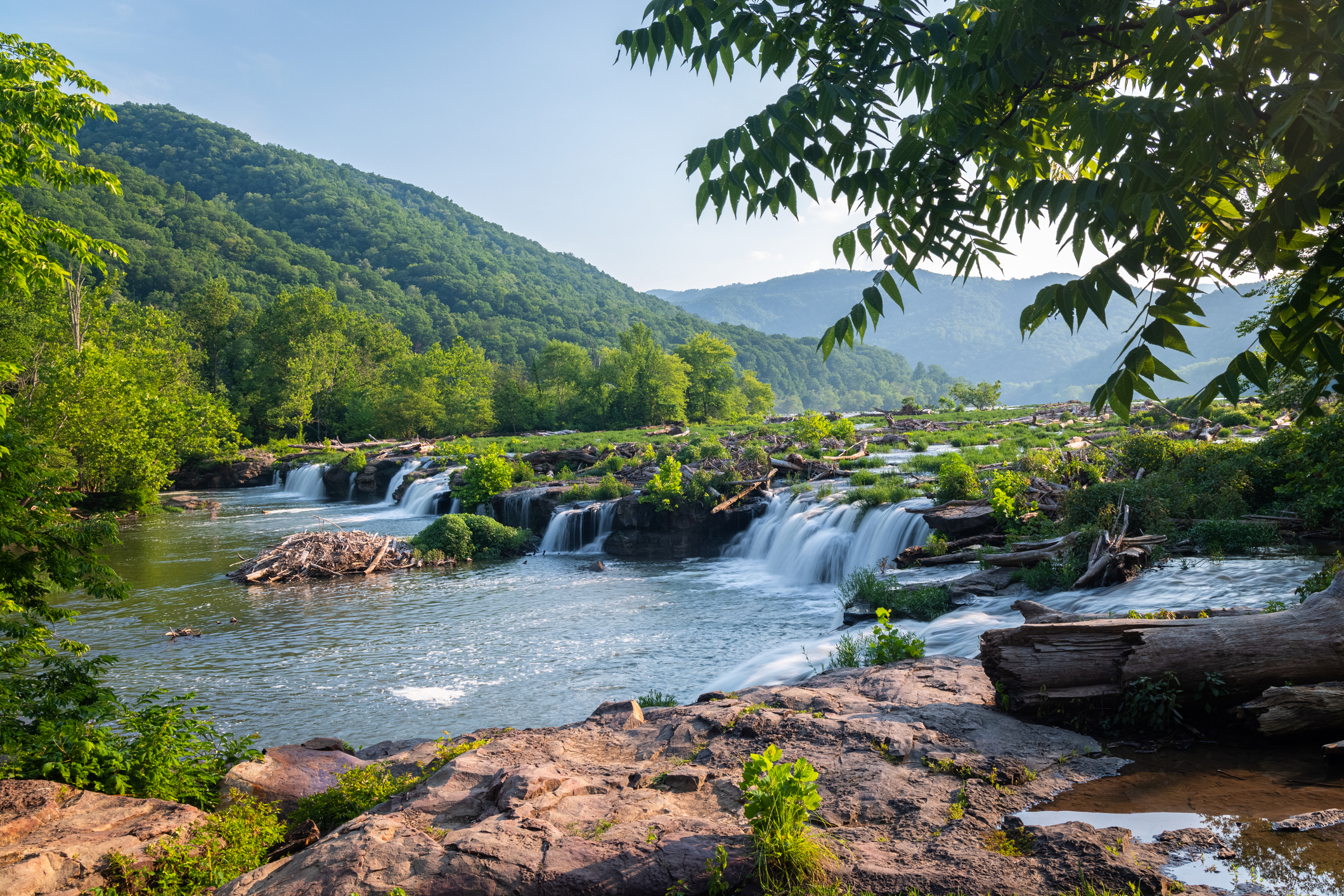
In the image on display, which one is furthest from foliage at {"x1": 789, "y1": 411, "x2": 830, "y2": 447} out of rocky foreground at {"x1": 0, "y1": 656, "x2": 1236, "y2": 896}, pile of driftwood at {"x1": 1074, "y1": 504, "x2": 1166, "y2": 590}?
rocky foreground at {"x1": 0, "y1": 656, "x2": 1236, "y2": 896}

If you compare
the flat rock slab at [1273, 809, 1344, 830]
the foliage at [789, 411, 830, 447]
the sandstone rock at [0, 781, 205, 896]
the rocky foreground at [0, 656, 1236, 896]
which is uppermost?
the foliage at [789, 411, 830, 447]

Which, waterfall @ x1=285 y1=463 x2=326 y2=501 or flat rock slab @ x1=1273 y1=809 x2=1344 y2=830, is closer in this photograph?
flat rock slab @ x1=1273 y1=809 x2=1344 y2=830

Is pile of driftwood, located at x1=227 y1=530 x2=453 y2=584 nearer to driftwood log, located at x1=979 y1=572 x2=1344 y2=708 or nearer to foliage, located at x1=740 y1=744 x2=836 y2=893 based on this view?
driftwood log, located at x1=979 y1=572 x2=1344 y2=708

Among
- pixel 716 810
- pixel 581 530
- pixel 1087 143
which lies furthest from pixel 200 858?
pixel 581 530

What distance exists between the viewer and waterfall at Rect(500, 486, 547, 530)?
25.8 metres

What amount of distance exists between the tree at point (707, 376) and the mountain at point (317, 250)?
27927 millimetres

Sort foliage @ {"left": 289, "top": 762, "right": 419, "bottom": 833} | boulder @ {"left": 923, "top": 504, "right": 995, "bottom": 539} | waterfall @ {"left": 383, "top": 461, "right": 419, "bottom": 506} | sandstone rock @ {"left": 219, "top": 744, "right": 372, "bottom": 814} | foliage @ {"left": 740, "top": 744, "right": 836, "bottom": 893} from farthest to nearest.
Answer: waterfall @ {"left": 383, "top": 461, "right": 419, "bottom": 506} → boulder @ {"left": 923, "top": 504, "right": 995, "bottom": 539} → sandstone rock @ {"left": 219, "top": 744, "right": 372, "bottom": 814} → foliage @ {"left": 289, "top": 762, "right": 419, "bottom": 833} → foliage @ {"left": 740, "top": 744, "right": 836, "bottom": 893}

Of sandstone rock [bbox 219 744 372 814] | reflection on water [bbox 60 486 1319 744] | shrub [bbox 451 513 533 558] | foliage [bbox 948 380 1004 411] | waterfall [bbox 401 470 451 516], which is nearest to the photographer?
sandstone rock [bbox 219 744 372 814]

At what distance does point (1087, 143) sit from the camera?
237cm

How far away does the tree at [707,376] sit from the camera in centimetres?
6731

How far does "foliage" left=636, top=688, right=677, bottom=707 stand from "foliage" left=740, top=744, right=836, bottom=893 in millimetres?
3771

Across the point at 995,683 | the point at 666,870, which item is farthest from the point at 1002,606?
the point at 666,870

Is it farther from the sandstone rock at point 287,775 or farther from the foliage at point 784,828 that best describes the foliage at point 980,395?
the foliage at point 784,828

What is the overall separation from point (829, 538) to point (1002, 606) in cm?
672
